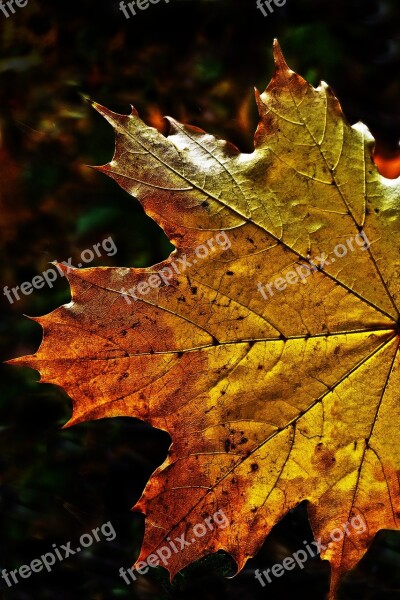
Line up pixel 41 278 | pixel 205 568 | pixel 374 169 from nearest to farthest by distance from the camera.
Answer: pixel 374 169 < pixel 205 568 < pixel 41 278

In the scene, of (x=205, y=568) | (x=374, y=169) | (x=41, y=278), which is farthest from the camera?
(x=41, y=278)

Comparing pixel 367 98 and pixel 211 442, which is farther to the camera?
pixel 367 98

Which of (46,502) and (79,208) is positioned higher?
(79,208)

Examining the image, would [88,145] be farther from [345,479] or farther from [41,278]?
[345,479]

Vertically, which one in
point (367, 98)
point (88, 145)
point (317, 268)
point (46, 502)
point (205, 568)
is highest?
point (88, 145)

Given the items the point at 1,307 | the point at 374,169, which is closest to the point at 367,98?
the point at 374,169

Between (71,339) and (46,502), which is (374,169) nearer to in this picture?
(71,339)
